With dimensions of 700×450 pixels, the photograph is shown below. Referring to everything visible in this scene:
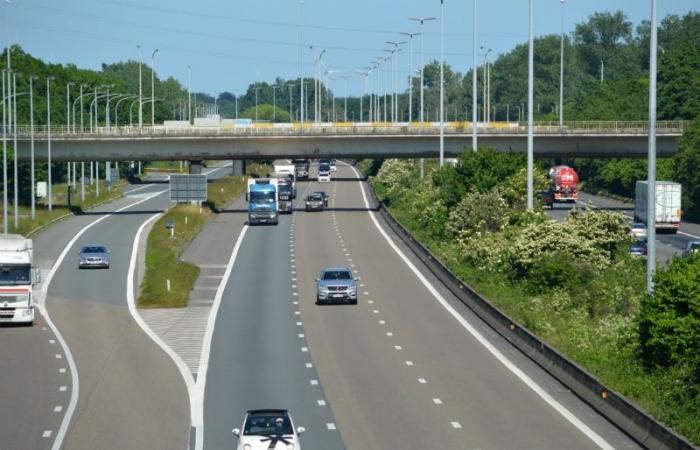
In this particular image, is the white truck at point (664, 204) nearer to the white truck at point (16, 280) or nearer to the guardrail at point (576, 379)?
the guardrail at point (576, 379)

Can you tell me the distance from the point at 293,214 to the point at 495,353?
2784 inches

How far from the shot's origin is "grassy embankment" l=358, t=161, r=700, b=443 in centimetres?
3666

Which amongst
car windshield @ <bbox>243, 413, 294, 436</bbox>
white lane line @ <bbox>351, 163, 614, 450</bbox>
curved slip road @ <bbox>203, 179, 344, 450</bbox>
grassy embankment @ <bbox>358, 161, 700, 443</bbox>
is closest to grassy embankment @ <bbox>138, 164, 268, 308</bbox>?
curved slip road @ <bbox>203, 179, 344, 450</bbox>

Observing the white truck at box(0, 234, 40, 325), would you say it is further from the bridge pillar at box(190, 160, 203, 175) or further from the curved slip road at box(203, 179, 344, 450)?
the bridge pillar at box(190, 160, 203, 175)

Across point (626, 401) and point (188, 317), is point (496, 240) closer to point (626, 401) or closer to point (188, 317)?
point (188, 317)

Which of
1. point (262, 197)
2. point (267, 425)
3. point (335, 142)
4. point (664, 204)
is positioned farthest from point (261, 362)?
point (335, 142)

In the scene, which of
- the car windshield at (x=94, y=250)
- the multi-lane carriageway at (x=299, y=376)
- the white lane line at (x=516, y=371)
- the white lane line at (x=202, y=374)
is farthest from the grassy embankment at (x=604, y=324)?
the car windshield at (x=94, y=250)

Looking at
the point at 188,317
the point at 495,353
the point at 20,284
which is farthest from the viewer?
the point at 188,317

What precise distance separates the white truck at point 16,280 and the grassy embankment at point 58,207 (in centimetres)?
4234

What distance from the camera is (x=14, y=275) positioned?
56062 millimetres

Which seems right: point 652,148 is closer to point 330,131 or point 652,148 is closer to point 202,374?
point 202,374

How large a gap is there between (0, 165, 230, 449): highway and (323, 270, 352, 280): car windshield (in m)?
8.93

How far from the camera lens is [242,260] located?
273ft

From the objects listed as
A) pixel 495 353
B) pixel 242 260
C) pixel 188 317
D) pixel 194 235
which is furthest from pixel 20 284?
pixel 194 235
